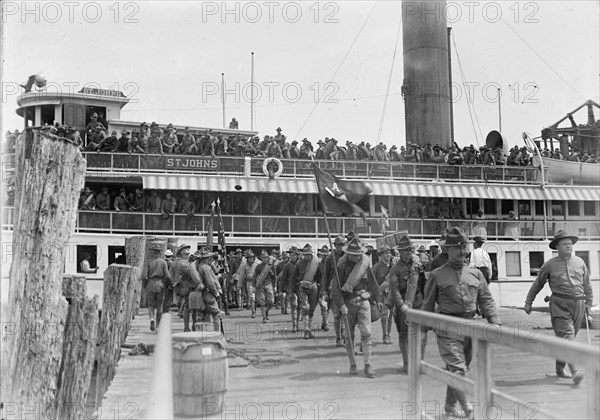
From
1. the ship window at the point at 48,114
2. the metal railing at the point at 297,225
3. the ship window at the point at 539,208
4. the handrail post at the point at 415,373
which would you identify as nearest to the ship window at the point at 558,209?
the ship window at the point at 539,208

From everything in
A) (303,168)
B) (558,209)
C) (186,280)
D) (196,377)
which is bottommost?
(196,377)

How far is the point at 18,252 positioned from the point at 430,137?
28371mm

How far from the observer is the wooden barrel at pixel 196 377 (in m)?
6.41

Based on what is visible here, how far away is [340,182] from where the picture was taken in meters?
13.9

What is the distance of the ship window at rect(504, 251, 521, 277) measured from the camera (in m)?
28.7

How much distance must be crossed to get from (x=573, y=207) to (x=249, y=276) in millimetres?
18902

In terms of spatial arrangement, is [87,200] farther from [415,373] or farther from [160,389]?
[160,389]

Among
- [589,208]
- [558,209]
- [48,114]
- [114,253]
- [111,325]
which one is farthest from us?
[589,208]

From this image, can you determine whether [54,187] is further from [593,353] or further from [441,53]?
[441,53]

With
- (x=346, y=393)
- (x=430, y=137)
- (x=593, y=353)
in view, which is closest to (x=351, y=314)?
(x=346, y=393)

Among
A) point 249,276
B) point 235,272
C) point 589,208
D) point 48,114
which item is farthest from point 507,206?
point 48,114

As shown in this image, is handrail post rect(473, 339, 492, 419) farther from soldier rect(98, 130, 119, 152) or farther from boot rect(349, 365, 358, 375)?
Result: soldier rect(98, 130, 119, 152)

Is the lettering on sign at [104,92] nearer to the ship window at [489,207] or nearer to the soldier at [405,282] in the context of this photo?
the ship window at [489,207]

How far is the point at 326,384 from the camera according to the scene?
8211mm
